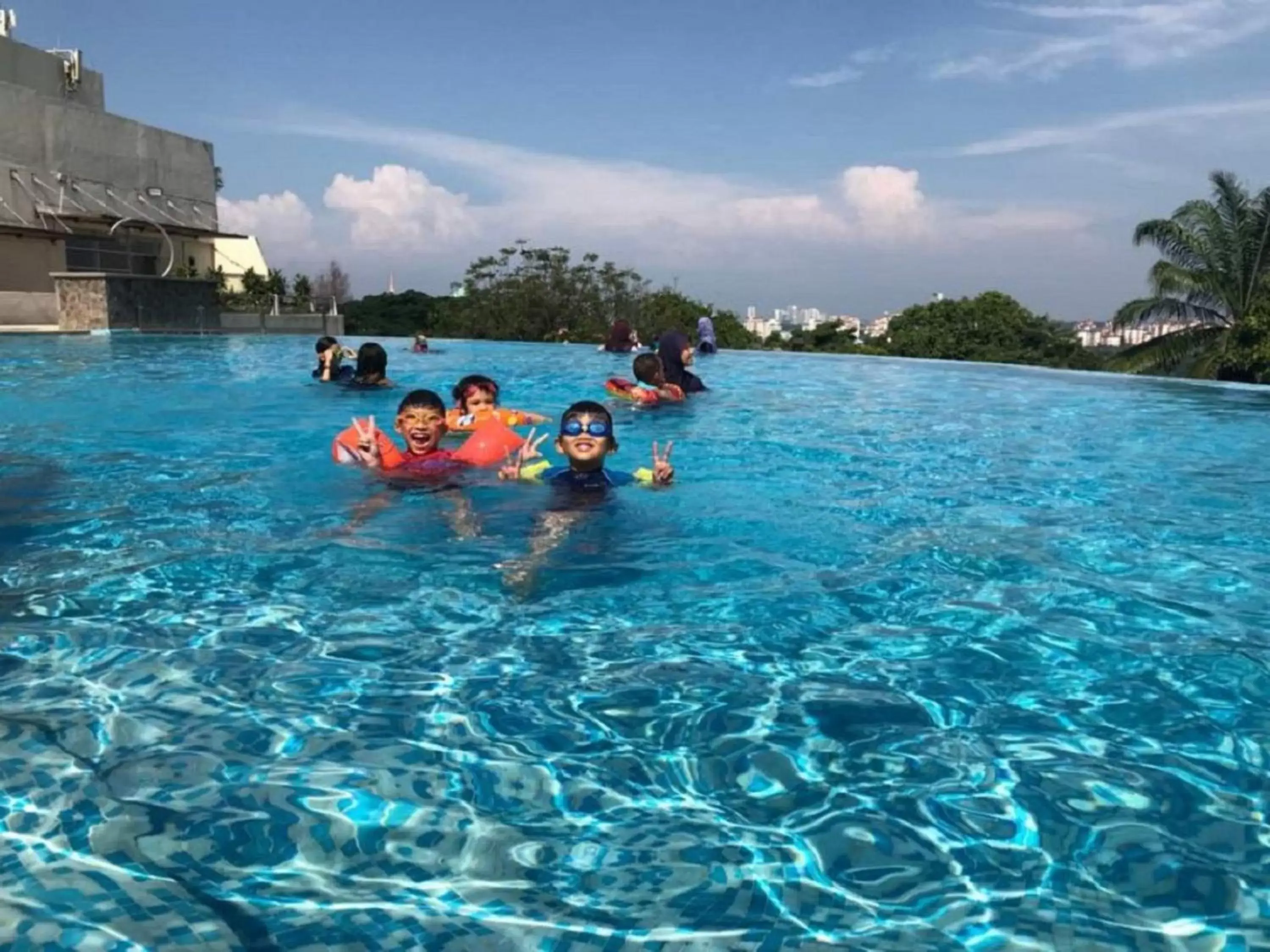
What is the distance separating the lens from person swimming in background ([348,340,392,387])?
1178cm

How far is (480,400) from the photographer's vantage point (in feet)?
25.6

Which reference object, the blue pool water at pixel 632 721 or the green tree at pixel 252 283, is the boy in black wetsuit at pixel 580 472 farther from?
the green tree at pixel 252 283

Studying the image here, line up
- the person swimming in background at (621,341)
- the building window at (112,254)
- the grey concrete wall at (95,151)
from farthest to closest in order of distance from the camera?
the building window at (112,254) → the grey concrete wall at (95,151) → the person swimming in background at (621,341)

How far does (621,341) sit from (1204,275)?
43.7 feet

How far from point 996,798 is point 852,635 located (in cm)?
125

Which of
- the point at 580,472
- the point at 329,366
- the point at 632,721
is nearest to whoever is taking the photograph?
the point at 632,721

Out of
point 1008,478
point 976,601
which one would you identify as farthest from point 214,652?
point 1008,478

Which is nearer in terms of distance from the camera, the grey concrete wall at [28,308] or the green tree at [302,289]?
the grey concrete wall at [28,308]

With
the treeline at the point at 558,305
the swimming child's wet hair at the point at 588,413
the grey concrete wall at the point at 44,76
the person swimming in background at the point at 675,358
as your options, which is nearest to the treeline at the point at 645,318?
the treeline at the point at 558,305

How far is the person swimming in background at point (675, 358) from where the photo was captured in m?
12.7

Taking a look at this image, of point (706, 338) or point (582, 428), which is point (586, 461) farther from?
point (706, 338)

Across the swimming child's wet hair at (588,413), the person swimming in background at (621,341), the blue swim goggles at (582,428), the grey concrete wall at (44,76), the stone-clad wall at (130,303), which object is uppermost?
the grey concrete wall at (44,76)

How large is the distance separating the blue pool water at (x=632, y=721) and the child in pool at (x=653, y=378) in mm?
5497

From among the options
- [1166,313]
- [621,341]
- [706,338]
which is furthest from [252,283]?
[1166,313]
